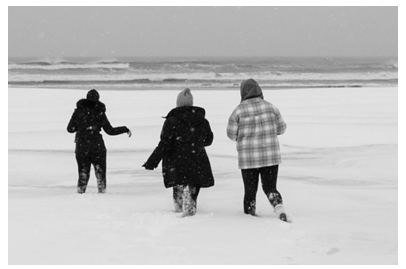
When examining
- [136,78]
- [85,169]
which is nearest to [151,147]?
[85,169]

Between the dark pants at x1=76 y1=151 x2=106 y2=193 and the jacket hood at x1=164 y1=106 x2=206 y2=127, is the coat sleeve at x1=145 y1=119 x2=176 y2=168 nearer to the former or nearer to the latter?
the jacket hood at x1=164 y1=106 x2=206 y2=127

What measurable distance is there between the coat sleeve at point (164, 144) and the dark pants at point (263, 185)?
2.74ft

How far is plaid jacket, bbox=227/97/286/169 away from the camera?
5.82 meters

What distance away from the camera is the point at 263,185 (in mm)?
5988

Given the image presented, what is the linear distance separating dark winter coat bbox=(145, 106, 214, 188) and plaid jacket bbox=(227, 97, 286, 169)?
1.14 feet

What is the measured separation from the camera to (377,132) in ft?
41.8

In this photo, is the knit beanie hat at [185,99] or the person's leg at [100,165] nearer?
the knit beanie hat at [185,99]

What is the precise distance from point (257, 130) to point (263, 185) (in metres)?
0.61

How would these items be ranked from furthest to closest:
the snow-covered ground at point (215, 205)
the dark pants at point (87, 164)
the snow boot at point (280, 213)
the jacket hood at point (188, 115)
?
the dark pants at point (87, 164)
the jacket hood at point (188, 115)
the snow boot at point (280, 213)
the snow-covered ground at point (215, 205)

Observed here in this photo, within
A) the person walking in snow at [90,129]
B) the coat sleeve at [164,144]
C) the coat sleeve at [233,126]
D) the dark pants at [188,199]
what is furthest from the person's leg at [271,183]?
the person walking in snow at [90,129]

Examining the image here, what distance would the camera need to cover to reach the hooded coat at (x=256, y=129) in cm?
582

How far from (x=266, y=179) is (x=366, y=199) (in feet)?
5.82

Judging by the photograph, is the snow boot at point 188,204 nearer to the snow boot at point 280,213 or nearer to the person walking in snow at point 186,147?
the person walking in snow at point 186,147

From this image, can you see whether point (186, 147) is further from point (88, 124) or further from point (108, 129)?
point (88, 124)
